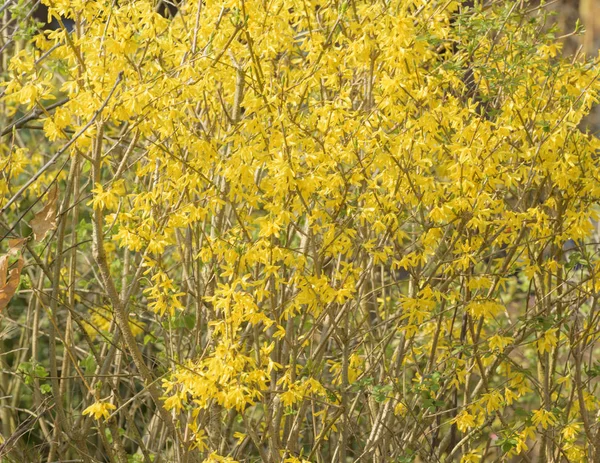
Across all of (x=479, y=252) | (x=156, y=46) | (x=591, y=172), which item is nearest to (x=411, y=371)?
(x=479, y=252)

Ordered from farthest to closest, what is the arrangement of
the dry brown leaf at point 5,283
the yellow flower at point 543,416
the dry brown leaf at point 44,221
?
the yellow flower at point 543,416 < the dry brown leaf at point 44,221 < the dry brown leaf at point 5,283

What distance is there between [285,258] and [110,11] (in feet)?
3.85

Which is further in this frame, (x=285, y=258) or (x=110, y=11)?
(x=285, y=258)

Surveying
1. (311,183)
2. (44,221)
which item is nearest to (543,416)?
(311,183)

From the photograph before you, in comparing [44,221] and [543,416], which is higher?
[44,221]

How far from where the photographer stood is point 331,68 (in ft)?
12.7

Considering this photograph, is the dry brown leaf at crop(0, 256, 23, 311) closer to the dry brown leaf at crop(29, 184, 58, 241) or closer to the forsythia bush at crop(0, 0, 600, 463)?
the forsythia bush at crop(0, 0, 600, 463)

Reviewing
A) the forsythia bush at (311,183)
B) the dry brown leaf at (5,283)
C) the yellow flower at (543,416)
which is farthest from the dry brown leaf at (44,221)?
the yellow flower at (543,416)

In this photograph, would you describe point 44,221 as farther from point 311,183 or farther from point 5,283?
point 311,183

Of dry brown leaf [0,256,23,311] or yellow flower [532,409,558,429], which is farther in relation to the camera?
yellow flower [532,409,558,429]

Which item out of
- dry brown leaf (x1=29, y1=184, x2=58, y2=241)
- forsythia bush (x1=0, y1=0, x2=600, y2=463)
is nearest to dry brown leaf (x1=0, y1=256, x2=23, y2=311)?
forsythia bush (x1=0, y1=0, x2=600, y2=463)

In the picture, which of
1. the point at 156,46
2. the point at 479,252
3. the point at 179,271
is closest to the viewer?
the point at 156,46

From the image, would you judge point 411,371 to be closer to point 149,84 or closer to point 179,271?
point 179,271

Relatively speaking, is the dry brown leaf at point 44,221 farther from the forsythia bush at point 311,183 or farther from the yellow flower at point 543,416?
the yellow flower at point 543,416
